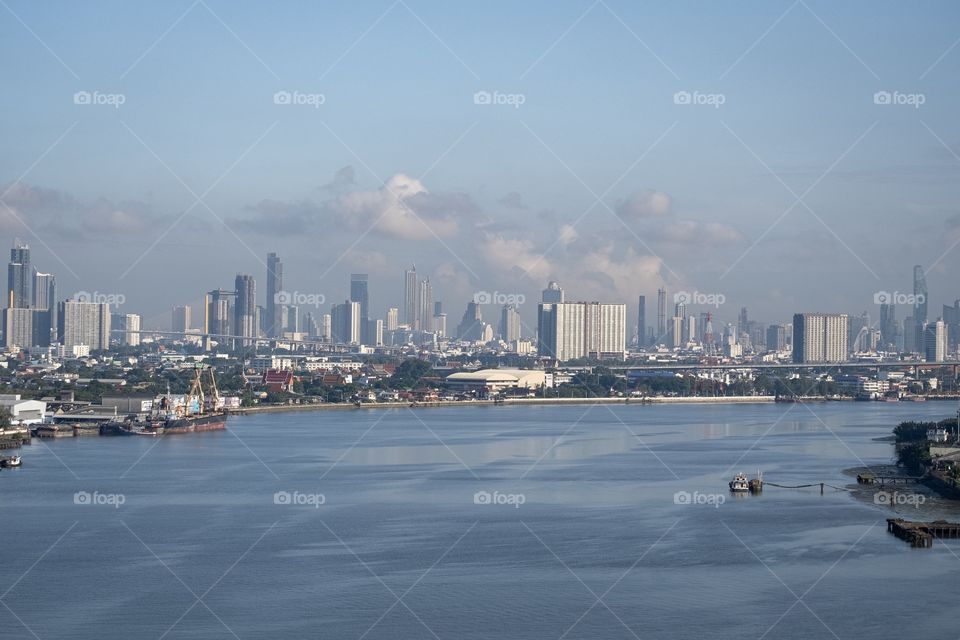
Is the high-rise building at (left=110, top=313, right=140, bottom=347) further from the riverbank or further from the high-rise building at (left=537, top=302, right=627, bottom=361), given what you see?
the riverbank

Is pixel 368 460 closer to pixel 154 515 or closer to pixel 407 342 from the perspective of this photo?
pixel 154 515

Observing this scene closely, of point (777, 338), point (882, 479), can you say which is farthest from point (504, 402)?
point (777, 338)

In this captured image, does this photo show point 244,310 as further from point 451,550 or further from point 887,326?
point 451,550

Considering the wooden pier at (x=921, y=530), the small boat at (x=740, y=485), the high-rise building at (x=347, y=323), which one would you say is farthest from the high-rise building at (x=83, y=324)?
the wooden pier at (x=921, y=530)

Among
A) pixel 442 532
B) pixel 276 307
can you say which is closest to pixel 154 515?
pixel 442 532

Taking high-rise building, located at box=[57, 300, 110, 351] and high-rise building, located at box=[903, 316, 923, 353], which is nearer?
high-rise building, located at box=[57, 300, 110, 351]

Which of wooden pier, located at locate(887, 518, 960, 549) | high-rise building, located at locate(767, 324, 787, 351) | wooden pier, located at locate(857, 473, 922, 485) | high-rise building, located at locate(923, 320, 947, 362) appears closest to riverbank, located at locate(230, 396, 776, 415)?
wooden pier, located at locate(857, 473, 922, 485)
